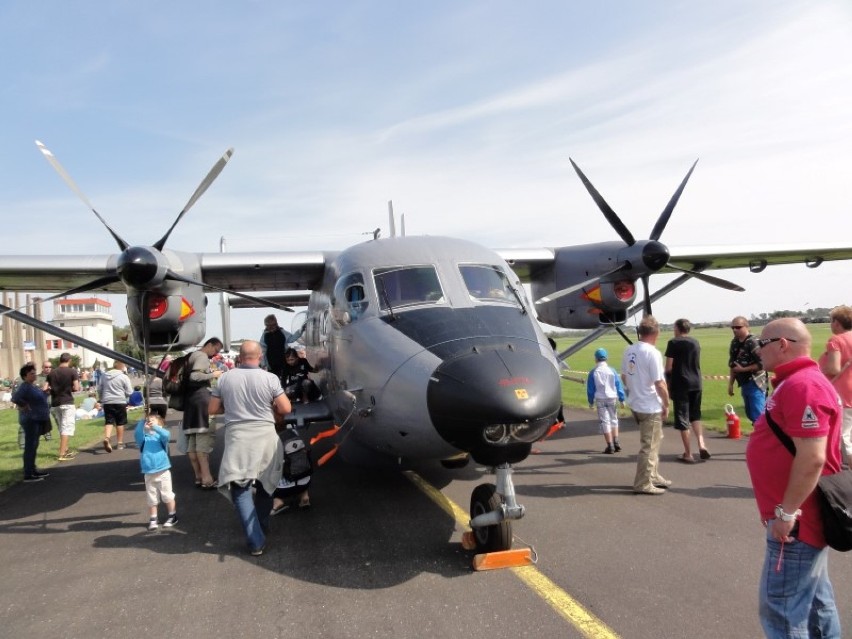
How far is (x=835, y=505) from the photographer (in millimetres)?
2531

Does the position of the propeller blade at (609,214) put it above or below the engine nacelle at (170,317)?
above

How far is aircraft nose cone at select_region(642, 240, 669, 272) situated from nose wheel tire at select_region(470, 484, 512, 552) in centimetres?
639

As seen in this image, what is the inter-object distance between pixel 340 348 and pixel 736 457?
5.88 metres

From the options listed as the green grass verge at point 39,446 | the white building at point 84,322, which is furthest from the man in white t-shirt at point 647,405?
the white building at point 84,322

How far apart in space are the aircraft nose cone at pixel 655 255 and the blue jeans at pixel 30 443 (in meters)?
10.3

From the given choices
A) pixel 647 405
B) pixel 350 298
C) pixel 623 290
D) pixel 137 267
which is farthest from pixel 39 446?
pixel 623 290

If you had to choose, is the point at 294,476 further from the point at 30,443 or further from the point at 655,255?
A: the point at 655,255

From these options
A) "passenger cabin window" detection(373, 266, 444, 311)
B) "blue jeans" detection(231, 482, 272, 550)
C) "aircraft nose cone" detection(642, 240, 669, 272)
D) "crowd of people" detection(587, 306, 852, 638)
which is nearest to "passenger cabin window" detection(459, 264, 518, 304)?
"passenger cabin window" detection(373, 266, 444, 311)

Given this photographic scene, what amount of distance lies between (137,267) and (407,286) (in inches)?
147

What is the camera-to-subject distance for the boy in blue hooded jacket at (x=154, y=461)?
5902 millimetres

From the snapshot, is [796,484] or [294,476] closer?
[796,484]

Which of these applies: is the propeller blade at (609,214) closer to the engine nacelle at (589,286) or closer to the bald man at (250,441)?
the engine nacelle at (589,286)

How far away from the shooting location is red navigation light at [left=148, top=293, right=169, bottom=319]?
8523mm

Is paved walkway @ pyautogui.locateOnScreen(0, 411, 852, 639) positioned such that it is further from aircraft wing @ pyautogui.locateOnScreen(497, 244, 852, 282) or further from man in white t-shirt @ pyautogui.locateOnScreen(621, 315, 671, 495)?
aircraft wing @ pyautogui.locateOnScreen(497, 244, 852, 282)
